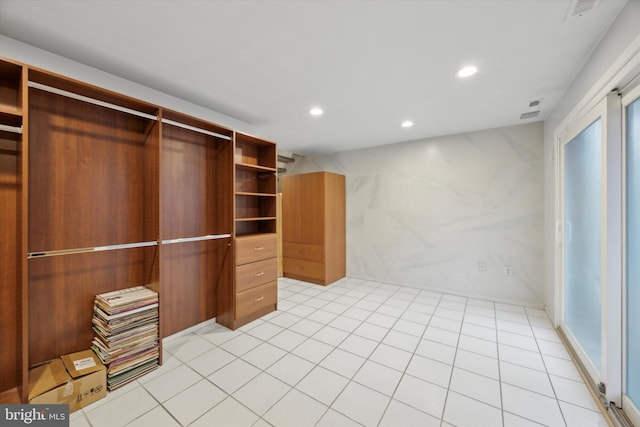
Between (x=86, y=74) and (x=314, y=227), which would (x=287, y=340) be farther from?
(x=86, y=74)

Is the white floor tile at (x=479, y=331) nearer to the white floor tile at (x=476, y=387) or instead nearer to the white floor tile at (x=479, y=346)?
the white floor tile at (x=479, y=346)

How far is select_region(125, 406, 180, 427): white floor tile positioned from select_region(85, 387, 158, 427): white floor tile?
0.04 meters

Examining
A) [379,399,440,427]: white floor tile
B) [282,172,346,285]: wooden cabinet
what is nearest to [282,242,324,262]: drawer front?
[282,172,346,285]: wooden cabinet

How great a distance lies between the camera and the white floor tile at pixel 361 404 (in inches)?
61.1

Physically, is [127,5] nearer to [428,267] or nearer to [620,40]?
[620,40]

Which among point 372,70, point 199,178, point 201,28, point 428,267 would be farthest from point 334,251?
point 201,28

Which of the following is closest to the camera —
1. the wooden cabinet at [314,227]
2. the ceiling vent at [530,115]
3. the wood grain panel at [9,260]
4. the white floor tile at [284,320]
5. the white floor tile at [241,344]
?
the wood grain panel at [9,260]

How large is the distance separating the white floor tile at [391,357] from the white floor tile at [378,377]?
6 cm

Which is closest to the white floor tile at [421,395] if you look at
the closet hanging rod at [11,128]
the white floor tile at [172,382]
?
the white floor tile at [172,382]

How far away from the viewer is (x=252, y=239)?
2857 millimetres

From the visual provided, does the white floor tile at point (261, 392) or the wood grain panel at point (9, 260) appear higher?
the wood grain panel at point (9, 260)

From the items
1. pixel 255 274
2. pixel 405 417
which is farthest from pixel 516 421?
pixel 255 274

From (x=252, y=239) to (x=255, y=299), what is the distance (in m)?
0.73

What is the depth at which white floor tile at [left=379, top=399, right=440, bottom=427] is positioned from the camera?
150 centimetres
